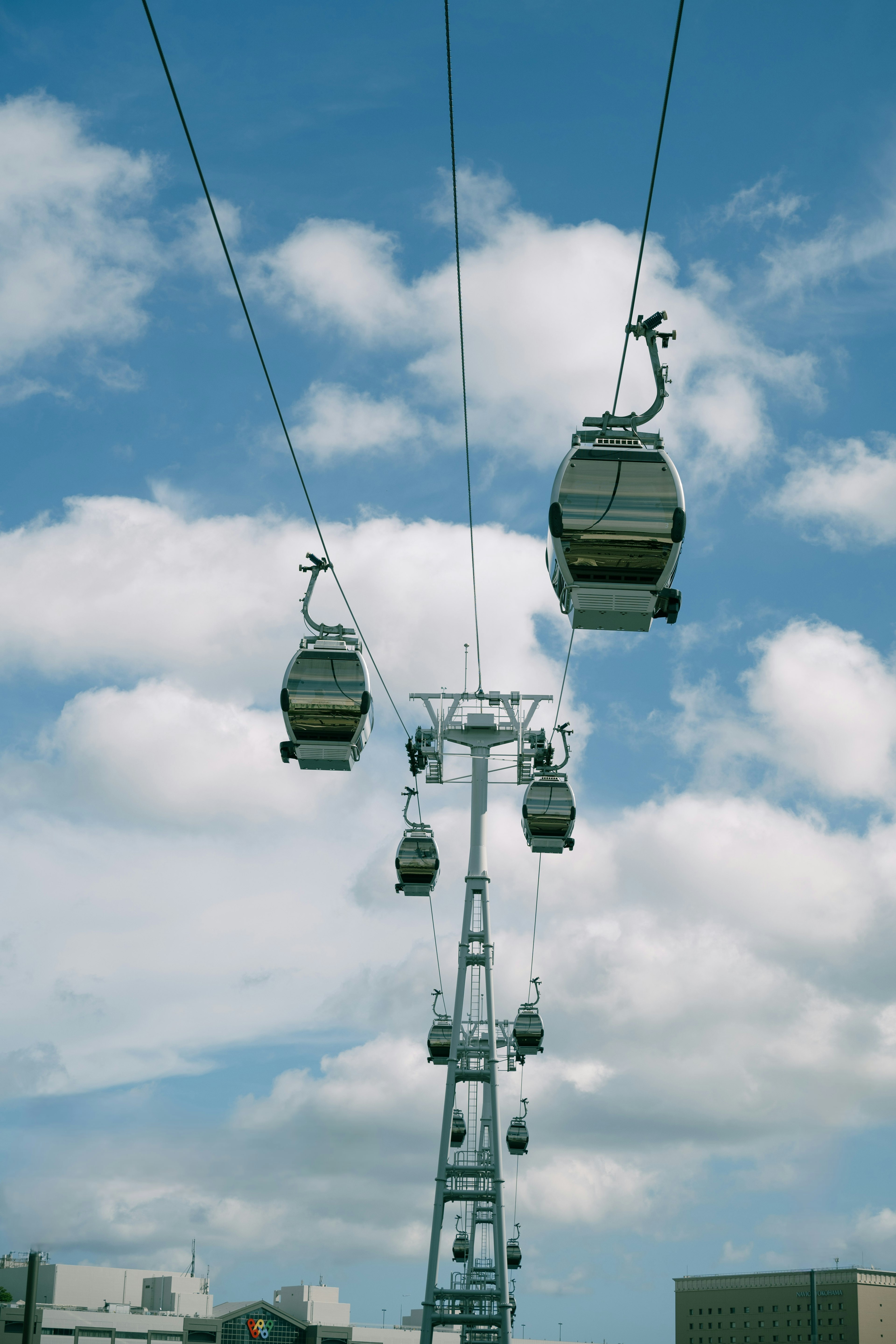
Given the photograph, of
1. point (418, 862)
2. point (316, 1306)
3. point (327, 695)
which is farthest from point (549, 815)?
point (316, 1306)

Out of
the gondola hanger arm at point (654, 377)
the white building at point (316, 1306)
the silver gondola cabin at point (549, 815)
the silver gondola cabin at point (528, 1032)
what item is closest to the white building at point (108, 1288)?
the white building at point (316, 1306)

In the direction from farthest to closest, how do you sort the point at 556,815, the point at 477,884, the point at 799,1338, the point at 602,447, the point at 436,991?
the point at 799,1338
the point at 436,991
the point at 477,884
the point at 556,815
the point at 602,447

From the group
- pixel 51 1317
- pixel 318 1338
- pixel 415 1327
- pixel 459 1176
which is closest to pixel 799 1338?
pixel 415 1327

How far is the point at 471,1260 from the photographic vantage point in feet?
112

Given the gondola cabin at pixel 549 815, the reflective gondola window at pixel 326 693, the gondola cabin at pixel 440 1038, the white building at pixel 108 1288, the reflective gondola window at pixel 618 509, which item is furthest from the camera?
the white building at pixel 108 1288

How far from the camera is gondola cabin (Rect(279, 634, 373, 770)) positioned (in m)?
14.7

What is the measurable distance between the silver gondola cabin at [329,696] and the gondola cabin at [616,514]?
4423 millimetres

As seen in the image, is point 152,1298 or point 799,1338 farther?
point 799,1338

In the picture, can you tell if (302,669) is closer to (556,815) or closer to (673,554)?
(673,554)

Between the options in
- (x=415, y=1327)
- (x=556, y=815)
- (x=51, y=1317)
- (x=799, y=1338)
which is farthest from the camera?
(x=799, y=1338)

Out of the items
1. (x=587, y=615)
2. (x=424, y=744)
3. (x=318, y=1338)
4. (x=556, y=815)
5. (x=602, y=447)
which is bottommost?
(x=318, y=1338)

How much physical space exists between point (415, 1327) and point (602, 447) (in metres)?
120

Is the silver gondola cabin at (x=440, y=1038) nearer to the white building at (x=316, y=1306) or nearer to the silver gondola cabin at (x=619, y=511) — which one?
the silver gondola cabin at (x=619, y=511)

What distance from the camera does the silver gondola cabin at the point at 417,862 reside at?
91.8 feet
